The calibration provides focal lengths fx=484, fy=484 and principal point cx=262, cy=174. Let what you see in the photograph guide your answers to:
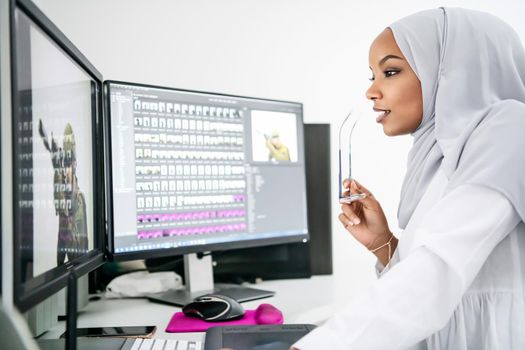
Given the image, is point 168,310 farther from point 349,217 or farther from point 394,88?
point 394,88

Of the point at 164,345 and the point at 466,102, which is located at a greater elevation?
the point at 466,102

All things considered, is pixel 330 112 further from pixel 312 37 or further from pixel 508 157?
pixel 508 157

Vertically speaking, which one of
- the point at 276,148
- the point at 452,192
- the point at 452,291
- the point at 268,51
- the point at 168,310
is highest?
the point at 268,51

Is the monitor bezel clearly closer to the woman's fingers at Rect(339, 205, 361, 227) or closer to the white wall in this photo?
the woman's fingers at Rect(339, 205, 361, 227)

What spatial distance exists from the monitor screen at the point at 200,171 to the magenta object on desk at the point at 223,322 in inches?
6.9

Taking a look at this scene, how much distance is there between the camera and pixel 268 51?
174cm

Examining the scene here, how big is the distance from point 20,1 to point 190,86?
1189 mm

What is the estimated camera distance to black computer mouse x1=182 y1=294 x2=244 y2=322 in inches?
37.7

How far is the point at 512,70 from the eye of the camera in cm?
85

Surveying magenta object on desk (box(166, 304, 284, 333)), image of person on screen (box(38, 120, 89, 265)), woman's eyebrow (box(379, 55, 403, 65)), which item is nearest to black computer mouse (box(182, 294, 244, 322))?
magenta object on desk (box(166, 304, 284, 333))

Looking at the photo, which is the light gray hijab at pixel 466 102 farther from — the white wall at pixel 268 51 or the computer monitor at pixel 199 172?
the white wall at pixel 268 51

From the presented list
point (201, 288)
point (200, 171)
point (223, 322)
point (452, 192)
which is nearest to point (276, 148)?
point (200, 171)

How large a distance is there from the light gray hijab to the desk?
0.28 m

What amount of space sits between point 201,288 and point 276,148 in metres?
0.42
